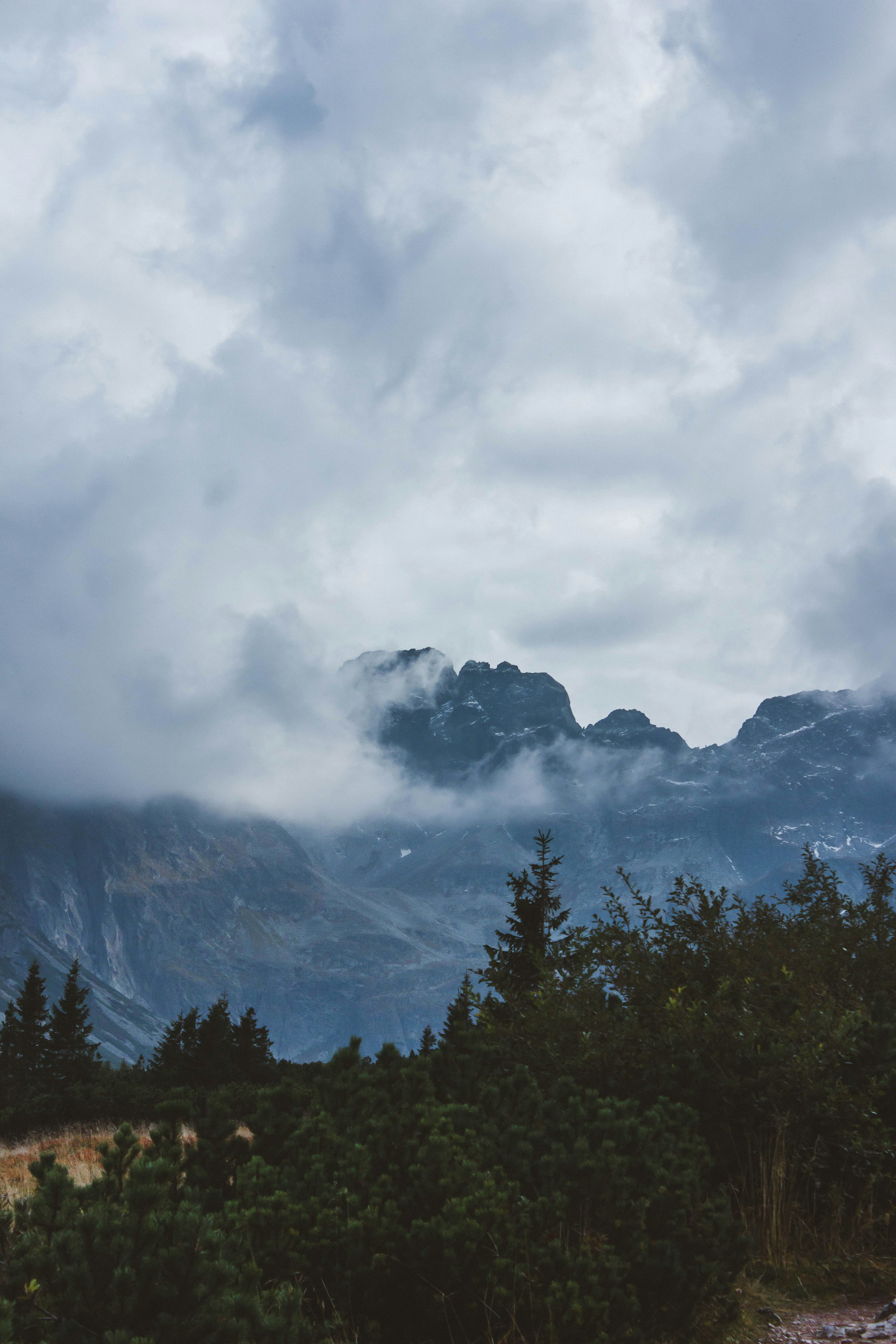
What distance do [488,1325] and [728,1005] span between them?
4699 millimetres

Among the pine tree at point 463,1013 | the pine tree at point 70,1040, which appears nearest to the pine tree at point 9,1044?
the pine tree at point 70,1040

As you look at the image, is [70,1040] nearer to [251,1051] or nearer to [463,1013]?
[251,1051]

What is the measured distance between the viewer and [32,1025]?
3972cm

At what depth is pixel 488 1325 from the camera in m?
6.23

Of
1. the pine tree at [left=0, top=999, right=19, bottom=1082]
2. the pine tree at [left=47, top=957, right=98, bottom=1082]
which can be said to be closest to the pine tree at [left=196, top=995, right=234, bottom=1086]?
the pine tree at [left=47, top=957, right=98, bottom=1082]

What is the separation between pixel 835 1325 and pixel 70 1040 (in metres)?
37.7

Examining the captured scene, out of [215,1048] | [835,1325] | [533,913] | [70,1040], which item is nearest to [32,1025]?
[70,1040]

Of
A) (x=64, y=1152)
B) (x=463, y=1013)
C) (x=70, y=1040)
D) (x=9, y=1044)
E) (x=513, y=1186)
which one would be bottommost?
(x=70, y=1040)

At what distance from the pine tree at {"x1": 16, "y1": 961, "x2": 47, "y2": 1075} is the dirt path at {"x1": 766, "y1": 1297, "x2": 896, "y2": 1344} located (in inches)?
1263

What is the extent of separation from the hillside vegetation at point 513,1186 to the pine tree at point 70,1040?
25506 mm

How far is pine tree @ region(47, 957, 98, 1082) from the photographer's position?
3212cm

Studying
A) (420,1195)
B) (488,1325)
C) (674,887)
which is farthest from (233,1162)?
(674,887)

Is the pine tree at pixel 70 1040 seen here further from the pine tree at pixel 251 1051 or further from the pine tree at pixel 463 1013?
the pine tree at pixel 463 1013

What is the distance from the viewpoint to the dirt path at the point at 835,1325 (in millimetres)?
6820
